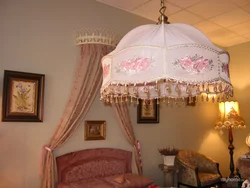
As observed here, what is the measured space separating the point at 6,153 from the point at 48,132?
22.4 inches

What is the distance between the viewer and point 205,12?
14.5 feet

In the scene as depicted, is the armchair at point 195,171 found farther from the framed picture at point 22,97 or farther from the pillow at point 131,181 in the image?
the framed picture at point 22,97

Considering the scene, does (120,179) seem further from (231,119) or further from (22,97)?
→ (231,119)

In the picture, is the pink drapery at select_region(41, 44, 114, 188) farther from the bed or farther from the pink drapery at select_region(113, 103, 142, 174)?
the pink drapery at select_region(113, 103, 142, 174)

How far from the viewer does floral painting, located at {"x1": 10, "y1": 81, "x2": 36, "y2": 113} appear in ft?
10.4

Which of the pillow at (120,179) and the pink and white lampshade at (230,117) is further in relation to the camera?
the pink and white lampshade at (230,117)

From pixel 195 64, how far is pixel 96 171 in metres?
2.53

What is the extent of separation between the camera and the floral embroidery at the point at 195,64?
167 centimetres

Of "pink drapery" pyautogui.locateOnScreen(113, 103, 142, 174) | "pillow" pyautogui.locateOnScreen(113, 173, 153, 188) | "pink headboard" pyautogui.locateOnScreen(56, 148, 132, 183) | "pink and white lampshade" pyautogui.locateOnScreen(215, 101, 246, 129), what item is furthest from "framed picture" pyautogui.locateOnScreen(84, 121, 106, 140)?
"pink and white lampshade" pyautogui.locateOnScreen(215, 101, 246, 129)

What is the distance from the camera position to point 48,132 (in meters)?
3.42

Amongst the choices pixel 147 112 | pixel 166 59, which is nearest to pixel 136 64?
pixel 166 59

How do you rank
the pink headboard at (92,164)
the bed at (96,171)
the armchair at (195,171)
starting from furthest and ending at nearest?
the armchair at (195,171) < the pink headboard at (92,164) < the bed at (96,171)

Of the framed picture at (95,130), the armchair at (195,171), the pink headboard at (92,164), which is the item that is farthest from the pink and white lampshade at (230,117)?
the framed picture at (95,130)

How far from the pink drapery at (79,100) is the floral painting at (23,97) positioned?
46cm
